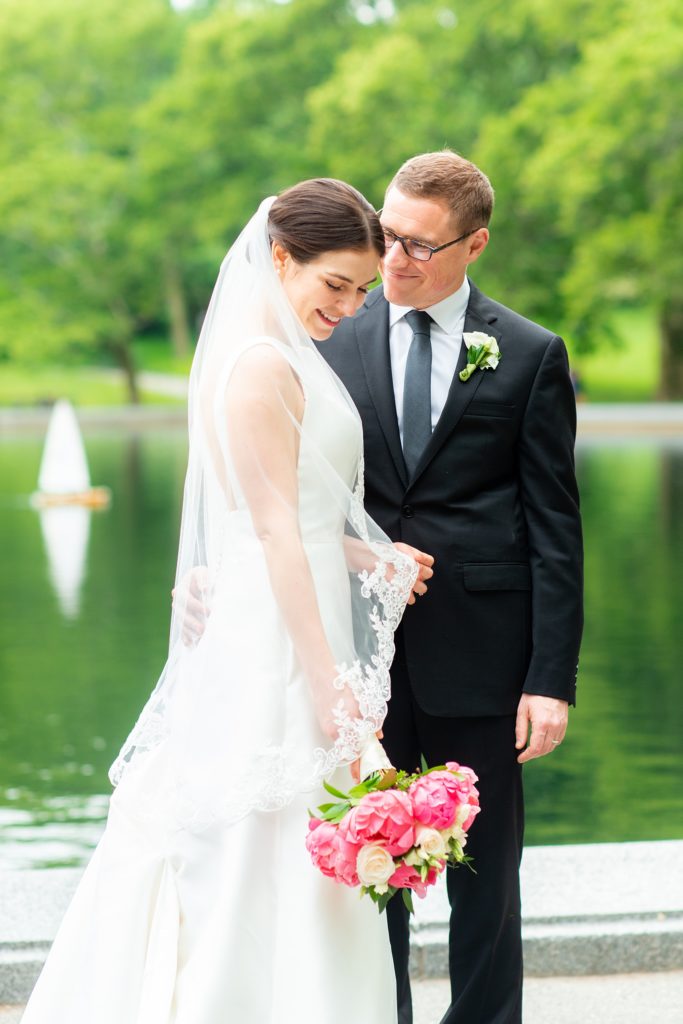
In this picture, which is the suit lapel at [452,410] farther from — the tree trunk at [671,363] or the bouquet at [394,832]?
the tree trunk at [671,363]

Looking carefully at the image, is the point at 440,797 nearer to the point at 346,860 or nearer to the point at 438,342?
the point at 346,860

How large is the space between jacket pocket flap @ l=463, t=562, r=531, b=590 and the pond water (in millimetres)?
2789

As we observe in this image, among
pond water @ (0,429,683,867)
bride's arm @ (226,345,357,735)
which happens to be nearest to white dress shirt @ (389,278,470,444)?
bride's arm @ (226,345,357,735)

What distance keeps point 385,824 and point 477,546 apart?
2.36 ft

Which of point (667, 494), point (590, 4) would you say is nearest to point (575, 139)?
point (590, 4)

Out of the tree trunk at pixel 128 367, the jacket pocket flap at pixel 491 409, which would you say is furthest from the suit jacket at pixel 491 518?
the tree trunk at pixel 128 367

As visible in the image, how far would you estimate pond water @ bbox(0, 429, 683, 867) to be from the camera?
5941mm

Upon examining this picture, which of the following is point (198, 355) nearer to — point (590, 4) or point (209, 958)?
Result: point (209, 958)

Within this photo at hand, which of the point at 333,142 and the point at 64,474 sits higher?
the point at 333,142

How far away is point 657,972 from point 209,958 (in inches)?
53.9

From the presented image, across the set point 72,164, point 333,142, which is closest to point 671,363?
point 333,142

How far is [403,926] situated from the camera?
10.3 ft

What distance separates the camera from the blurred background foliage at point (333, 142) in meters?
31.7

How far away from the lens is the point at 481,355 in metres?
3.03
